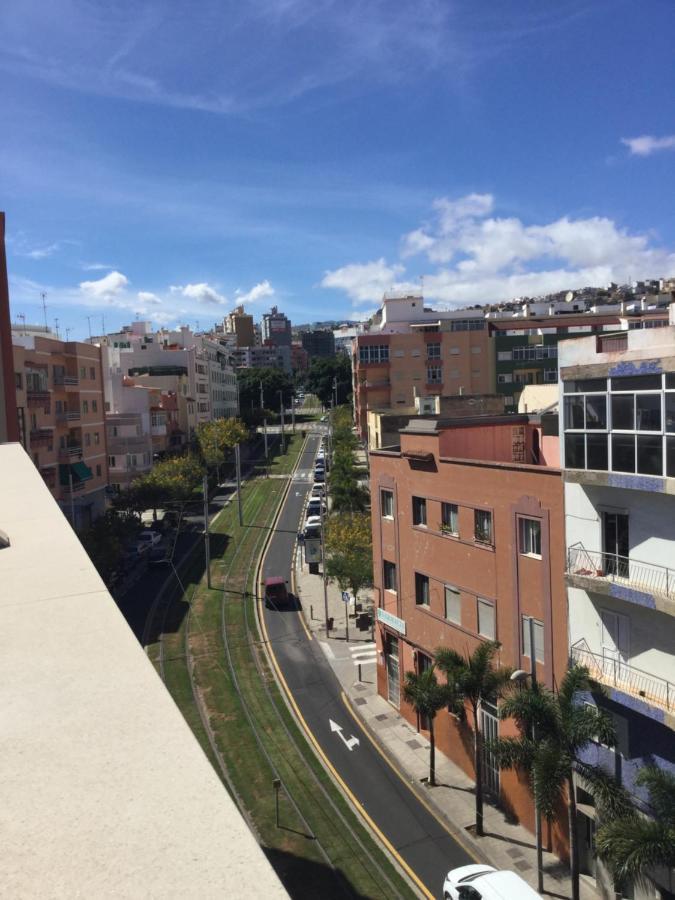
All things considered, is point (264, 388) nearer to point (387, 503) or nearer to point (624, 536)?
point (387, 503)

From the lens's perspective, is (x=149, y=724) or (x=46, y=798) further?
(x=149, y=724)

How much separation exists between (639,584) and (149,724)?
14053mm

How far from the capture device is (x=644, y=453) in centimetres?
1461

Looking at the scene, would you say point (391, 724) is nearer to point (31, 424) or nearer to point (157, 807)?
point (157, 807)

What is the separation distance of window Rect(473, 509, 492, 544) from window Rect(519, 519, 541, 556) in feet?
4.61

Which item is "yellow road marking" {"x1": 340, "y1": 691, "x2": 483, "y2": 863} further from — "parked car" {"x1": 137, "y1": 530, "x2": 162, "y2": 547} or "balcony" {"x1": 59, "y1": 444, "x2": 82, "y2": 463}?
"balcony" {"x1": 59, "y1": 444, "x2": 82, "y2": 463}

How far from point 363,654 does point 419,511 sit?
10.1m

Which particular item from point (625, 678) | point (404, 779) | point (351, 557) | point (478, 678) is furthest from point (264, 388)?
point (625, 678)

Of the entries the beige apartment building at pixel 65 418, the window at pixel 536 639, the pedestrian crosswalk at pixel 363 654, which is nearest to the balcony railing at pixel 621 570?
the window at pixel 536 639

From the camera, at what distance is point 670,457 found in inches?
549

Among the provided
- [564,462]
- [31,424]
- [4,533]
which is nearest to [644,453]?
[564,462]

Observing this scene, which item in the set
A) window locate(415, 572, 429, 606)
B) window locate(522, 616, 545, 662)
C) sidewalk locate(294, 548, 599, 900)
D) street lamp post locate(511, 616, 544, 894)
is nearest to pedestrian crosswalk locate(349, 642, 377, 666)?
sidewalk locate(294, 548, 599, 900)

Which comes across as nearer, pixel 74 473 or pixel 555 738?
pixel 555 738

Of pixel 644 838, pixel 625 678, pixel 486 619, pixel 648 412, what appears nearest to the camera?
pixel 644 838
